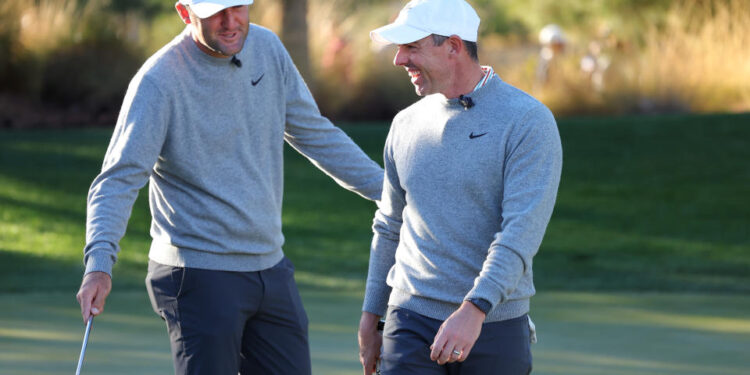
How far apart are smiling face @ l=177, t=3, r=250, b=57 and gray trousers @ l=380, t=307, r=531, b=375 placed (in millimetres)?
952

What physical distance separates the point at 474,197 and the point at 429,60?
39cm

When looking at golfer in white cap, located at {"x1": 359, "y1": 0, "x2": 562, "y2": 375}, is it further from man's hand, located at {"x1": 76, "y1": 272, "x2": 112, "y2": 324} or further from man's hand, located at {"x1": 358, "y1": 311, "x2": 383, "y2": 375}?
man's hand, located at {"x1": 76, "y1": 272, "x2": 112, "y2": 324}

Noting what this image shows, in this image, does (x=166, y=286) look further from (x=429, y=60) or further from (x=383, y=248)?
(x=429, y=60)

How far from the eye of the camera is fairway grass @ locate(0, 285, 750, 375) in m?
5.91

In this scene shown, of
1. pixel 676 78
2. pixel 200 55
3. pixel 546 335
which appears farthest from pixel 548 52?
pixel 200 55

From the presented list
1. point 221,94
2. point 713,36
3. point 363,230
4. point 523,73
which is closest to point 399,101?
point 523,73

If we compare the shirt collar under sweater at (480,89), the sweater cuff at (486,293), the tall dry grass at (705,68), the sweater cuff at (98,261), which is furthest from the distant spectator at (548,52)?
the sweater cuff at (486,293)

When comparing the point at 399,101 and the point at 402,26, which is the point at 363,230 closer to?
the point at 399,101

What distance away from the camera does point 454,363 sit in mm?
3195

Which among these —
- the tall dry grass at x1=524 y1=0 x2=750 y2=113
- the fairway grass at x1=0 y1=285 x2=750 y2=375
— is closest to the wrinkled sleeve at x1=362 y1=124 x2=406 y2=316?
the fairway grass at x1=0 y1=285 x2=750 y2=375

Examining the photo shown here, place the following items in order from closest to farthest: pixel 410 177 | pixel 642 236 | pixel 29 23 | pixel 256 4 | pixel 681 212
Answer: pixel 410 177
pixel 642 236
pixel 681 212
pixel 29 23
pixel 256 4

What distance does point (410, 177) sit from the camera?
325cm

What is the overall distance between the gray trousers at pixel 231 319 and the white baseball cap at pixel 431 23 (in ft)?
3.19

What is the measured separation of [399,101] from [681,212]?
699 centimetres
